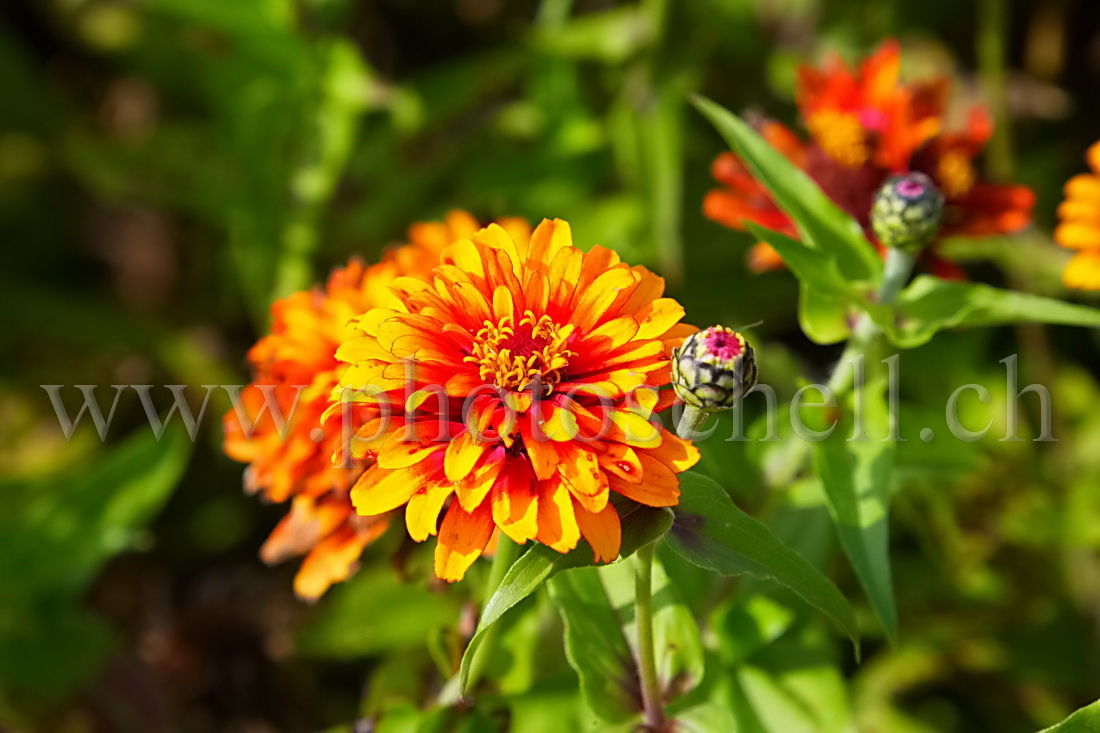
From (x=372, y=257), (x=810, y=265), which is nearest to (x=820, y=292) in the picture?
(x=810, y=265)

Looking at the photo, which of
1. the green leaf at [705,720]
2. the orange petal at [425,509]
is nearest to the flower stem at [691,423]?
the orange petal at [425,509]

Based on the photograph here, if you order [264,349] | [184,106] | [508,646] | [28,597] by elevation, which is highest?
[184,106]

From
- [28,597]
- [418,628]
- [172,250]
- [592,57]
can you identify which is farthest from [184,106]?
[418,628]

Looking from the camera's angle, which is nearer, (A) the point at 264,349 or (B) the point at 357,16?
(A) the point at 264,349

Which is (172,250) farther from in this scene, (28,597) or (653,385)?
(653,385)

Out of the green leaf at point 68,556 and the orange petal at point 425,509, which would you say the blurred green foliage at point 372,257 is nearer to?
the green leaf at point 68,556
